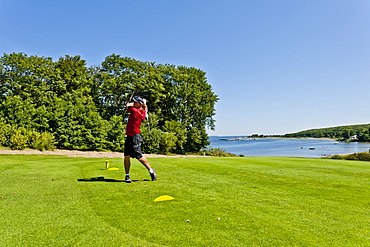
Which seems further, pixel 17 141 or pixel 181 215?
pixel 17 141

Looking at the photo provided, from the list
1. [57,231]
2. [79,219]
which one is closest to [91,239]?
[57,231]

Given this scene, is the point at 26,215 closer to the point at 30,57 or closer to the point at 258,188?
the point at 258,188

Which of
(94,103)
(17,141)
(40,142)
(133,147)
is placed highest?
(94,103)

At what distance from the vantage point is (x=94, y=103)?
3681 centimetres

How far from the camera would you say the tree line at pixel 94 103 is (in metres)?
28.0

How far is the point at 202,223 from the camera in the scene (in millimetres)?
3965

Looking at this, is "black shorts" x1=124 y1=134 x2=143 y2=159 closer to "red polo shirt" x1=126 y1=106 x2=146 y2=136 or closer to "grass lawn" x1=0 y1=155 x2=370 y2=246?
"red polo shirt" x1=126 y1=106 x2=146 y2=136

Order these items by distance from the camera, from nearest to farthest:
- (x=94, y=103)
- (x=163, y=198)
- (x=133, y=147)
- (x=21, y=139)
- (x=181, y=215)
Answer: (x=181, y=215) → (x=163, y=198) → (x=133, y=147) → (x=21, y=139) → (x=94, y=103)

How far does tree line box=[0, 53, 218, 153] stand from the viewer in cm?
2798

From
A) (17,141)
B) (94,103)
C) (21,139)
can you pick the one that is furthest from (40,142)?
(94,103)

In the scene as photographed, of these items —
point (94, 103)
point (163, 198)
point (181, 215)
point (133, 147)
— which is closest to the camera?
point (181, 215)

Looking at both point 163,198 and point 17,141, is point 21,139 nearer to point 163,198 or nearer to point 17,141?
point 17,141

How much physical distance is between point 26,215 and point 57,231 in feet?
3.69

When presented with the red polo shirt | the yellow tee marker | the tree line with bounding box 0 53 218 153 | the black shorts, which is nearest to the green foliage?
the tree line with bounding box 0 53 218 153
